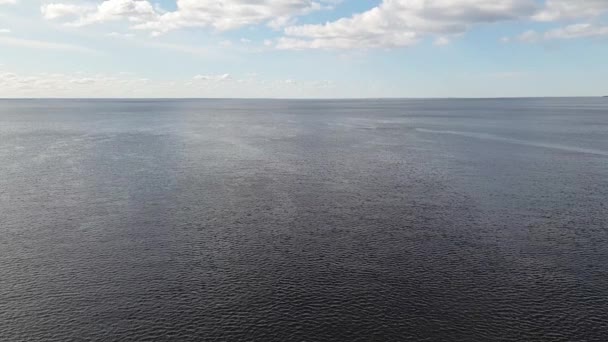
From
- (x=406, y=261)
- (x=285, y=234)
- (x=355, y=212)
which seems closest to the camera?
(x=406, y=261)

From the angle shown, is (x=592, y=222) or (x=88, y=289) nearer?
(x=88, y=289)

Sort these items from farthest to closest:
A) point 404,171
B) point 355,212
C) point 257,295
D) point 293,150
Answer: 1. point 293,150
2. point 404,171
3. point 355,212
4. point 257,295

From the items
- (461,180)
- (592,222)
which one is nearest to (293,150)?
(461,180)

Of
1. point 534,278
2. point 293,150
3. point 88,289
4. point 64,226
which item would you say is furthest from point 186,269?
point 293,150

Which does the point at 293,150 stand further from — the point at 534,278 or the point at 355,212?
the point at 534,278

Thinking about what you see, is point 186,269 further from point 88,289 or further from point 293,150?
point 293,150

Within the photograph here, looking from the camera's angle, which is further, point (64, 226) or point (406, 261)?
point (64, 226)
